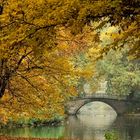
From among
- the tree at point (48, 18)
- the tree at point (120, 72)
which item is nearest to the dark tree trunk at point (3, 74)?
the tree at point (48, 18)

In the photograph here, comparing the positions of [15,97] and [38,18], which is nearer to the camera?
[38,18]

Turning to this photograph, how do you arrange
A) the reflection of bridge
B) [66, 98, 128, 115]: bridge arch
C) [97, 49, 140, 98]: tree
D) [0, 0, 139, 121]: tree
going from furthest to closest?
[66, 98, 128, 115]: bridge arch < the reflection of bridge < [97, 49, 140, 98]: tree < [0, 0, 139, 121]: tree

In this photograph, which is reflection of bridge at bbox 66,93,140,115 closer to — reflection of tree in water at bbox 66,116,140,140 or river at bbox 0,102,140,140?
river at bbox 0,102,140,140

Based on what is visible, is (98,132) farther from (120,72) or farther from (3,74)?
(3,74)

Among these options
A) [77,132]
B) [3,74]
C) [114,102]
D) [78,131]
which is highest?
[114,102]

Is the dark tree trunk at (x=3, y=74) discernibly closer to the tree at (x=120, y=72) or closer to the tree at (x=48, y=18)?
the tree at (x=48, y=18)

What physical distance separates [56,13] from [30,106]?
28.3 ft

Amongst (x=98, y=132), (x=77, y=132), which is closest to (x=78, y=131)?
(x=77, y=132)

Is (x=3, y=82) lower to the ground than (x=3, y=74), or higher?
lower

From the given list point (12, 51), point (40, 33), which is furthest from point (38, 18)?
point (12, 51)

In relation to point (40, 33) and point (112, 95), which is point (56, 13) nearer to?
point (40, 33)

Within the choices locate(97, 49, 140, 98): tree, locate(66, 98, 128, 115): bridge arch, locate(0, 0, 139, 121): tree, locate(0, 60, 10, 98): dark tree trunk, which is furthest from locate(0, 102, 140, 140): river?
locate(66, 98, 128, 115): bridge arch

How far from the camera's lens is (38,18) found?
931cm

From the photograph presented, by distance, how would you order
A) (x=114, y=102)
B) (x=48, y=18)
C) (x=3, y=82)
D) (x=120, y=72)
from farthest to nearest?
(x=114, y=102), (x=120, y=72), (x=3, y=82), (x=48, y=18)
